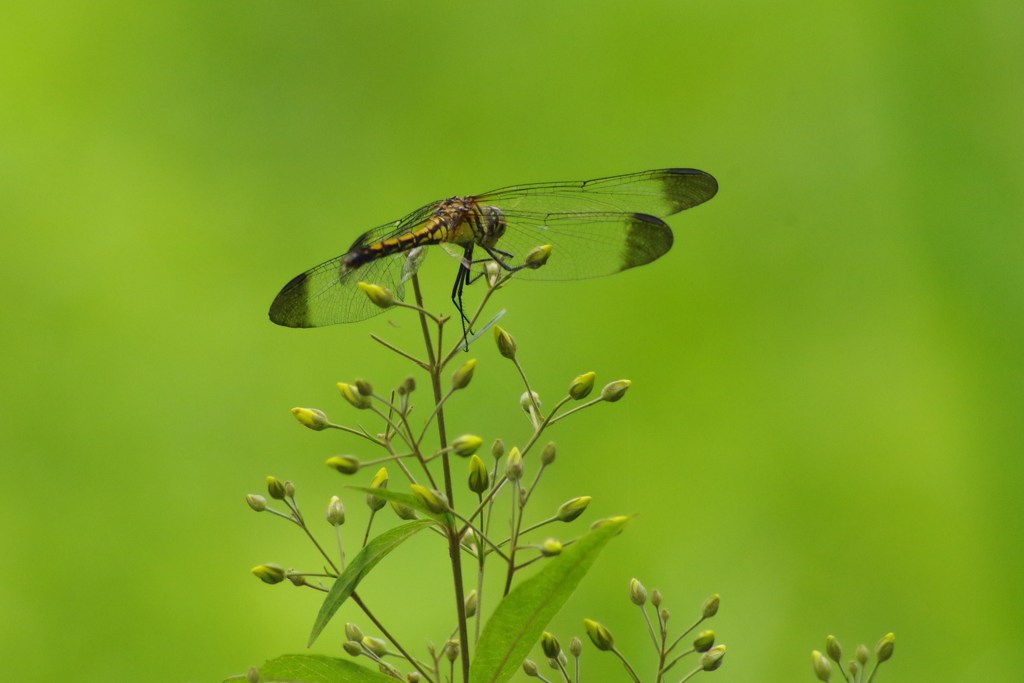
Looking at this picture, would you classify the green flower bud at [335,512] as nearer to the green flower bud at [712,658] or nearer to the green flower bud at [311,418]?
the green flower bud at [311,418]

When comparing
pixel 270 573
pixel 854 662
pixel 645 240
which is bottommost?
pixel 854 662

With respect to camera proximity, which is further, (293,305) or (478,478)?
(293,305)

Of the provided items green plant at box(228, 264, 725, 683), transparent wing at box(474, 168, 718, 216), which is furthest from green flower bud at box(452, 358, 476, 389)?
transparent wing at box(474, 168, 718, 216)

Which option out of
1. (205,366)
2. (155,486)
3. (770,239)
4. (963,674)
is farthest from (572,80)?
(963,674)

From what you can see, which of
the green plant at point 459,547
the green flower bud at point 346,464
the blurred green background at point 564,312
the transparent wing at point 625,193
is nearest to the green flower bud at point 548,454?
the green plant at point 459,547

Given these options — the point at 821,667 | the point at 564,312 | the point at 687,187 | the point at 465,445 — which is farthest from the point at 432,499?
Result: the point at 564,312

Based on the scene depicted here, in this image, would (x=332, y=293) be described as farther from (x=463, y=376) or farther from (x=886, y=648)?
(x=886, y=648)
